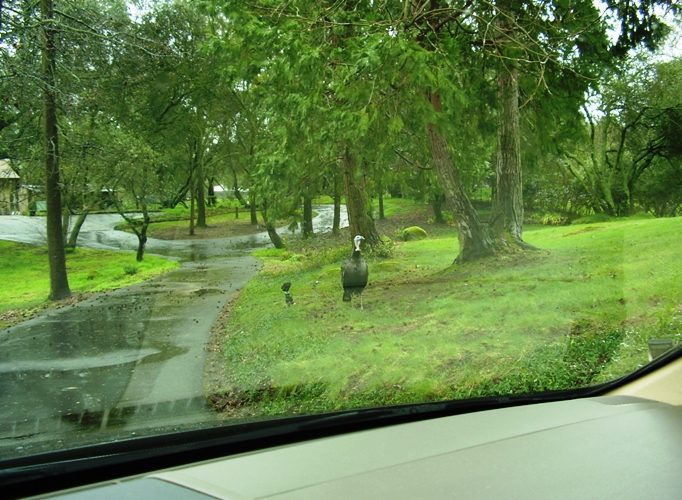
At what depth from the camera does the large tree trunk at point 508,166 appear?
25.1 ft

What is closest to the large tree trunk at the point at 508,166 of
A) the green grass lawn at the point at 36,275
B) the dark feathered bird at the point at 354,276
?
the dark feathered bird at the point at 354,276

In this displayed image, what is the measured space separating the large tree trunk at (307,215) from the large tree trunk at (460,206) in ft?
5.66

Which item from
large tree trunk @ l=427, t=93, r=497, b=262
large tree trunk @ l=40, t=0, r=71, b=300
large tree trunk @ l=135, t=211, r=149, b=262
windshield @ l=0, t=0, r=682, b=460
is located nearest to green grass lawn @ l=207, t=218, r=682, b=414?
windshield @ l=0, t=0, r=682, b=460

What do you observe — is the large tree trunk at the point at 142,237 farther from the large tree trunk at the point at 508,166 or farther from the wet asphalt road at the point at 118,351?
the large tree trunk at the point at 508,166

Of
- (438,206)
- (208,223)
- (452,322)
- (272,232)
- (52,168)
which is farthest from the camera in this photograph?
(438,206)

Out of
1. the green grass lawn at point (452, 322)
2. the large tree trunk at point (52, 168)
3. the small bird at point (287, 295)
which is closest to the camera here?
the large tree trunk at point (52, 168)

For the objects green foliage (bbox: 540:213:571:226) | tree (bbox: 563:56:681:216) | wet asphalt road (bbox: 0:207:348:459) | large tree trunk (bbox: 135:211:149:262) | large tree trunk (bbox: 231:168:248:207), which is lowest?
wet asphalt road (bbox: 0:207:348:459)

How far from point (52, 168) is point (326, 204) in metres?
3.20

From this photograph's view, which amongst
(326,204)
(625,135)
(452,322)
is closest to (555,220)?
(625,135)

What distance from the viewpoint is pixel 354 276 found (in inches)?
263

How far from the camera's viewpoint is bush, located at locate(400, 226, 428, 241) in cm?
729

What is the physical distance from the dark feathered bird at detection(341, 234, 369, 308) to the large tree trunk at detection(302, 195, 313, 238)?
72 centimetres

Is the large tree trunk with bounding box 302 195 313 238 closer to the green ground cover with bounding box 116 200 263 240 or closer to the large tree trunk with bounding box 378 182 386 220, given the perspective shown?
the green ground cover with bounding box 116 200 263 240

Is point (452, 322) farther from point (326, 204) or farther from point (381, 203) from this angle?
point (326, 204)
